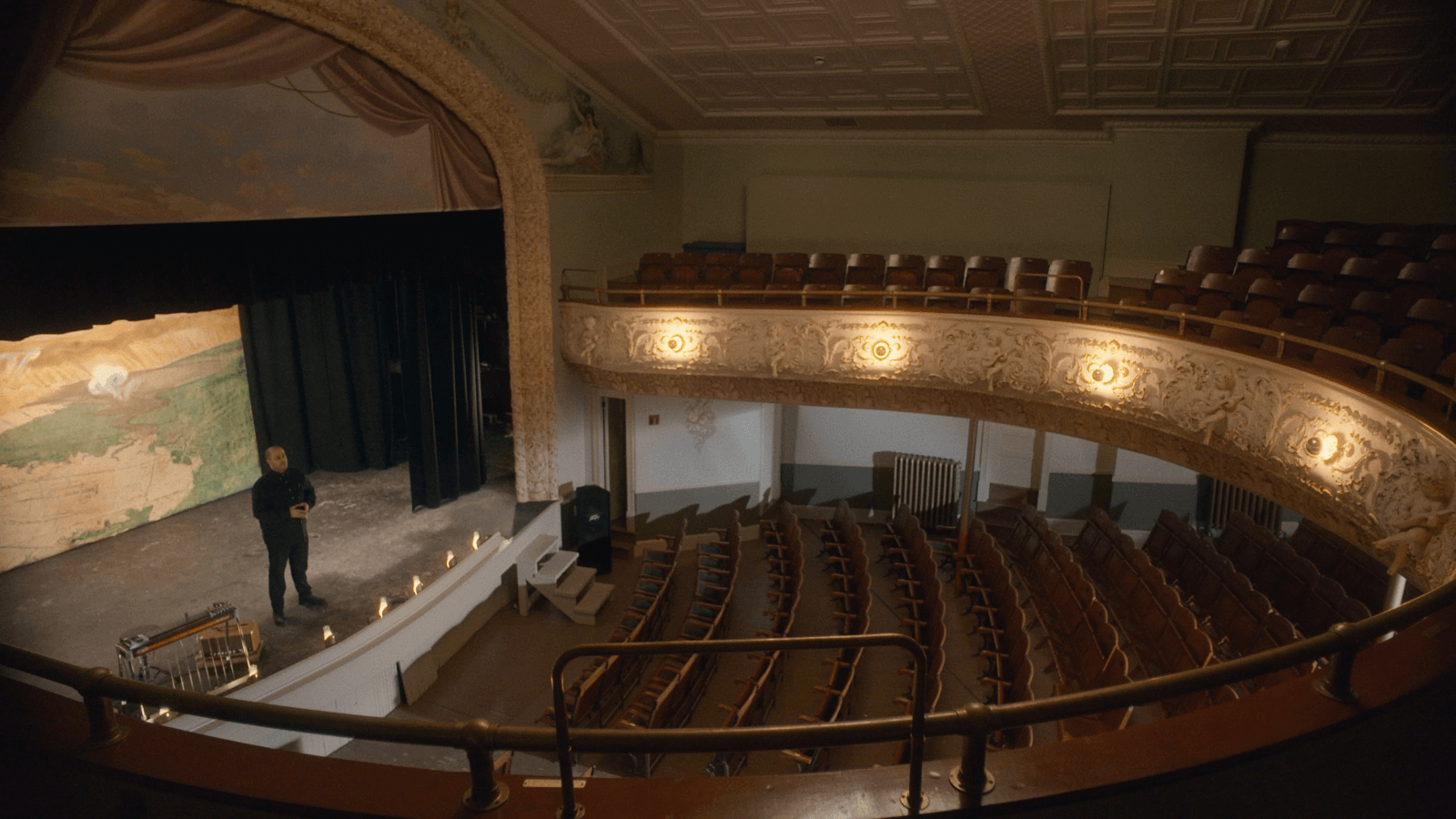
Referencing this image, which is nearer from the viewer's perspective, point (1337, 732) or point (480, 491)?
point (1337, 732)

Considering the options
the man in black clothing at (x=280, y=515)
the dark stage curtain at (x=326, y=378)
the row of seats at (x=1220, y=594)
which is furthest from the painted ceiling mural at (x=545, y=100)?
the row of seats at (x=1220, y=594)

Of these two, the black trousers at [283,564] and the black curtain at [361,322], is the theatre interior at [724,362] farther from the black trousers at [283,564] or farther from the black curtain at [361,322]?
the black trousers at [283,564]

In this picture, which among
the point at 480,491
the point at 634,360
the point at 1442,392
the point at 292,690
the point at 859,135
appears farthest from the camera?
the point at 859,135

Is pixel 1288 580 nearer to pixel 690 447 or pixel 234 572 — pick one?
pixel 690 447

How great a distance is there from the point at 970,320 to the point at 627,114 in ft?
15.5

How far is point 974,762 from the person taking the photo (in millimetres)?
1280

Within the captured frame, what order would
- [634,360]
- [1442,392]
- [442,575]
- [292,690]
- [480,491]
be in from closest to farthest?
[1442,392] → [292,690] → [442,575] → [634,360] → [480,491]

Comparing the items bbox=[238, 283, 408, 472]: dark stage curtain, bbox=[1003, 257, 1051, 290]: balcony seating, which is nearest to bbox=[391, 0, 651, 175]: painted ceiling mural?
bbox=[238, 283, 408, 472]: dark stage curtain

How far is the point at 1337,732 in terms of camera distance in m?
1.44

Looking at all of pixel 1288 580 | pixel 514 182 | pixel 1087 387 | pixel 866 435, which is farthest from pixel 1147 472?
pixel 514 182

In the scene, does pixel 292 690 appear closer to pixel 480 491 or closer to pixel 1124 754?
pixel 480 491

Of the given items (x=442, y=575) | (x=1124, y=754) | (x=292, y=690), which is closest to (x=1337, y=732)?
(x=1124, y=754)

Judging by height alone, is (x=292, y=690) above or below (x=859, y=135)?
below

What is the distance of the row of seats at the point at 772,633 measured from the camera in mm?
4969
